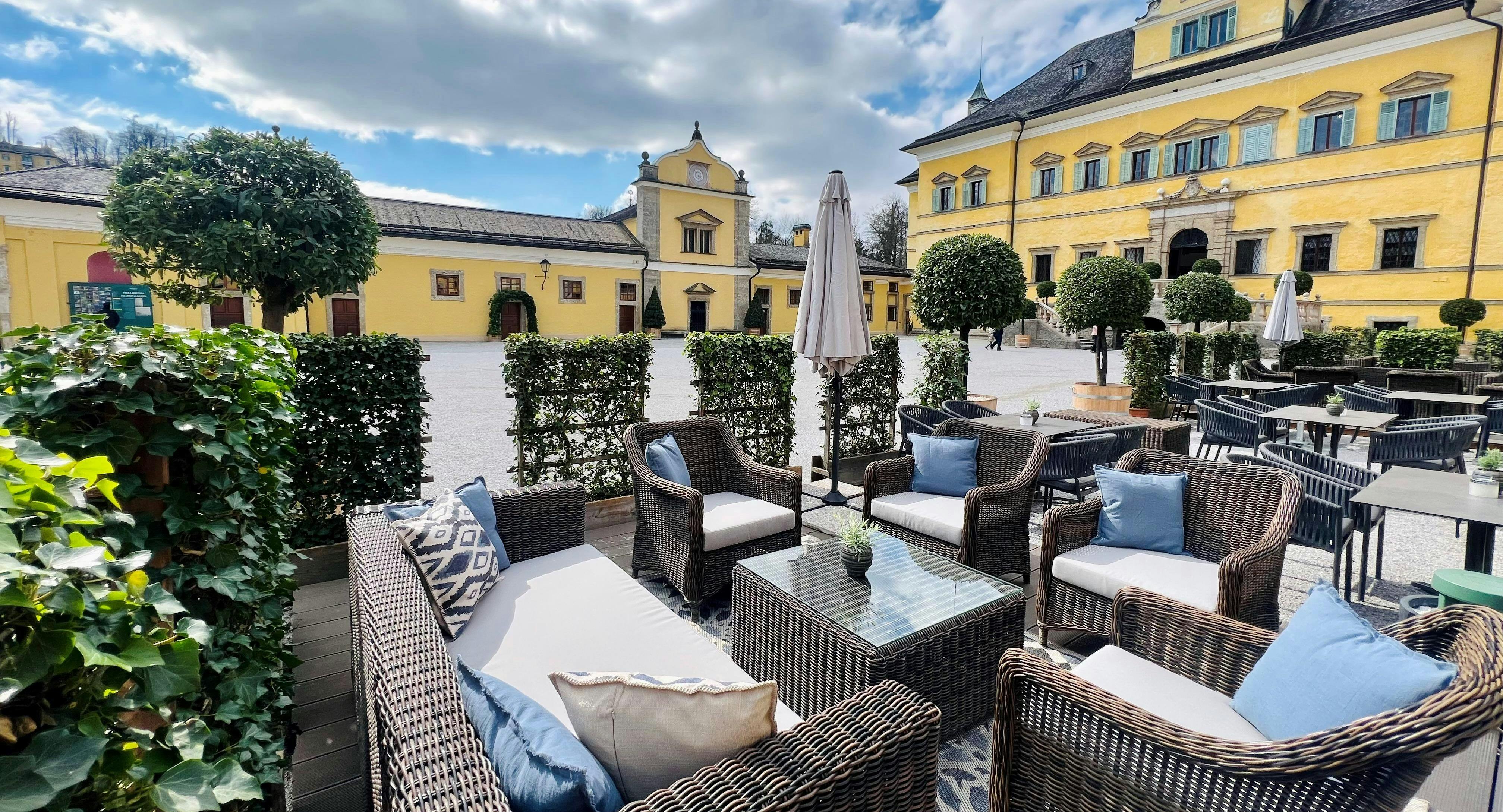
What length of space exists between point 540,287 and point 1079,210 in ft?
69.4

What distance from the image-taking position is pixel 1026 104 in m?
27.6

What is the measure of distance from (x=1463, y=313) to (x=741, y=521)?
19.7 metres

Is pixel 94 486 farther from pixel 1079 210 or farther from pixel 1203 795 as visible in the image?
pixel 1079 210

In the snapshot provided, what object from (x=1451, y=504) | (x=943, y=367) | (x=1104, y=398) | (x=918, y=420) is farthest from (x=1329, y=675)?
(x=1104, y=398)

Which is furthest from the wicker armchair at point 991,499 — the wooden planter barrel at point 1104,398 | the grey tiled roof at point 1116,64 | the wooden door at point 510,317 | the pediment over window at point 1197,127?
the pediment over window at point 1197,127

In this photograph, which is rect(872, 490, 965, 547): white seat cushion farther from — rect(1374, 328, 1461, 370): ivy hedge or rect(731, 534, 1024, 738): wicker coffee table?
rect(1374, 328, 1461, 370): ivy hedge

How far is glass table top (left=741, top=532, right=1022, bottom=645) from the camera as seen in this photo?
2398mm

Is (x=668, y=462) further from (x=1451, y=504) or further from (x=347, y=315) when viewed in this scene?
(x=347, y=315)

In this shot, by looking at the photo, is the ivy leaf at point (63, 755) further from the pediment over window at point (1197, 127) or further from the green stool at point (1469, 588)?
the pediment over window at point (1197, 127)

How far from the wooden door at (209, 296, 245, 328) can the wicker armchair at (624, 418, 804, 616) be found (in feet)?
69.9

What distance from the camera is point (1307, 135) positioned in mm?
19766

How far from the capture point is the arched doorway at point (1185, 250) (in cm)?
2275

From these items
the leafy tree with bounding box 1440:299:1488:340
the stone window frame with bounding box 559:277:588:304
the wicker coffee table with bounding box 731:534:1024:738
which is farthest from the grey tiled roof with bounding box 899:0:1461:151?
the wicker coffee table with bounding box 731:534:1024:738

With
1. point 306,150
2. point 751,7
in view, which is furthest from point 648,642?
point 306,150
